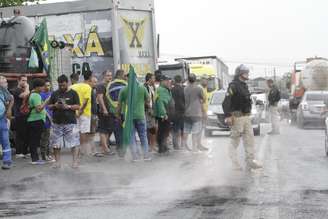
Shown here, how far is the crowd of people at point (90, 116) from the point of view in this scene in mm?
11844

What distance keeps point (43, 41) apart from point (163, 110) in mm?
3171

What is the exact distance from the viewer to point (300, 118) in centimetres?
2647

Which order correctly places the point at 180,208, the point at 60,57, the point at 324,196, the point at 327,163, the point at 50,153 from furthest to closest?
the point at 60,57 < the point at 50,153 < the point at 327,163 < the point at 324,196 < the point at 180,208

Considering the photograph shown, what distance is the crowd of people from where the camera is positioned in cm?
1184

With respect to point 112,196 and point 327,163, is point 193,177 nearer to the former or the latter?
point 112,196

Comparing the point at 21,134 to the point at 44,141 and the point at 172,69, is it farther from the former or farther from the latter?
the point at 172,69

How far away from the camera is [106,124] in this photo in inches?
553

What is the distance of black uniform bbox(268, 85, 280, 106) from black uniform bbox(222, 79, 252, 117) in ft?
35.9

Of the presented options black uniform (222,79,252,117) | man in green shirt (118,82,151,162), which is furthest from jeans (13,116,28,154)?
black uniform (222,79,252,117)

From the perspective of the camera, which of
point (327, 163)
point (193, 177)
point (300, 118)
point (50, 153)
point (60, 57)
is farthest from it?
point (300, 118)

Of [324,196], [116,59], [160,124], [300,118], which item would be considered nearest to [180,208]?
[324,196]

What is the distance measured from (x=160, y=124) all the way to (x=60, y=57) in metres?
3.54

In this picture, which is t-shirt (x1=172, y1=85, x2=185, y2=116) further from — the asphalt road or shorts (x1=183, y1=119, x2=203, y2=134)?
the asphalt road

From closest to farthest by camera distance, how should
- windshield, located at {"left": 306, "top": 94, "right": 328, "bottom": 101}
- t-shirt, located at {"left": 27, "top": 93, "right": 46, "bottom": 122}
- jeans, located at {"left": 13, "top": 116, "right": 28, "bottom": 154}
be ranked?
t-shirt, located at {"left": 27, "top": 93, "right": 46, "bottom": 122}, jeans, located at {"left": 13, "top": 116, "right": 28, "bottom": 154}, windshield, located at {"left": 306, "top": 94, "right": 328, "bottom": 101}
